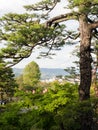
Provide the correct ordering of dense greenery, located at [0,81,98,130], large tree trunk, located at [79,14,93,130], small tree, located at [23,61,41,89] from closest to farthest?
dense greenery, located at [0,81,98,130] → large tree trunk, located at [79,14,93,130] → small tree, located at [23,61,41,89]

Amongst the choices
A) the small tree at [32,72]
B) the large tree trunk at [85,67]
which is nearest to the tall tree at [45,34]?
the large tree trunk at [85,67]

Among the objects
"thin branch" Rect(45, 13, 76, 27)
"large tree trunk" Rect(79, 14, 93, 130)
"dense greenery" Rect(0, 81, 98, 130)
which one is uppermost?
"thin branch" Rect(45, 13, 76, 27)

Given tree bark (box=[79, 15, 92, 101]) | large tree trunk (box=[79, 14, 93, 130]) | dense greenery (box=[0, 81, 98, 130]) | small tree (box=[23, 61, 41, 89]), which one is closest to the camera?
dense greenery (box=[0, 81, 98, 130])

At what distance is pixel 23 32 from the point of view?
12258 millimetres

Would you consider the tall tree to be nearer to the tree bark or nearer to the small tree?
the tree bark

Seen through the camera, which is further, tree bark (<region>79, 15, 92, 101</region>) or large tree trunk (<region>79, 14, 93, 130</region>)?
tree bark (<region>79, 15, 92, 101</region>)

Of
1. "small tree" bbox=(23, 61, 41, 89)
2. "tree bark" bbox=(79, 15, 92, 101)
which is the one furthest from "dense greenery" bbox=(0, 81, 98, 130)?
"small tree" bbox=(23, 61, 41, 89)

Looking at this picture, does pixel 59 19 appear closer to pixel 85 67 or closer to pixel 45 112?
pixel 85 67

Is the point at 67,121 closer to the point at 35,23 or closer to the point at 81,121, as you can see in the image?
the point at 81,121

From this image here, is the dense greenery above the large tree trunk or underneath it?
underneath

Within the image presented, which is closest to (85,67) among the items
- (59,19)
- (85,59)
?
(85,59)

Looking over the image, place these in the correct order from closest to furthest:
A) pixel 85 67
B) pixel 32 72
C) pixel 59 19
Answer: pixel 85 67 < pixel 59 19 < pixel 32 72

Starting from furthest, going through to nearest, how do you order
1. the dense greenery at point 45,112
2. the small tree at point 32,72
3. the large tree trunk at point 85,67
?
1. the small tree at point 32,72
2. the large tree trunk at point 85,67
3. the dense greenery at point 45,112

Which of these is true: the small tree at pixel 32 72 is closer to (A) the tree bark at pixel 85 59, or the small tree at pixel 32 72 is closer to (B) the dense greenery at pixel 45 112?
(A) the tree bark at pixel 85 59
